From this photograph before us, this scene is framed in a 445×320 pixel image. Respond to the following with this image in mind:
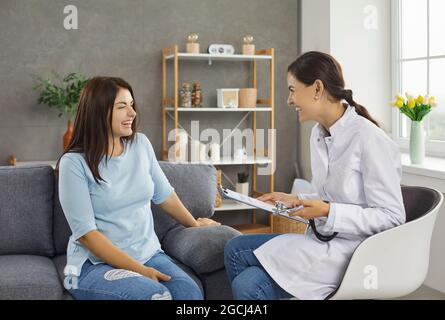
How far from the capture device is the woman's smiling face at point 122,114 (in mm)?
2447

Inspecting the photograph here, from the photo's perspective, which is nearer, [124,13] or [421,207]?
[421,207]

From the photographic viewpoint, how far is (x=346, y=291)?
212cm

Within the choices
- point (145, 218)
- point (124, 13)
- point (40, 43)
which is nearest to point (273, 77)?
point (124, 13)

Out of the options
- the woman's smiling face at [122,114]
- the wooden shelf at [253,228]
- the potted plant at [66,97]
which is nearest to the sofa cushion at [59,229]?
the woman's smiling face at [122,114]

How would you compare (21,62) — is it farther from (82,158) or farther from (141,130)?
(82,158)

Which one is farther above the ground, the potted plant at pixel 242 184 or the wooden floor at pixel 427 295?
the potted plant at pixel 242 184

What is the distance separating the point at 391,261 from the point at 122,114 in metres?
1.11

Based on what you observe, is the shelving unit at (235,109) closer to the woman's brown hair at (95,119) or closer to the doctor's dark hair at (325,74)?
the woman's brown hair at (95,119)

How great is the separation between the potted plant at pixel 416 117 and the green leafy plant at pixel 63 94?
207 cm

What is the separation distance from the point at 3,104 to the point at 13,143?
28 cm

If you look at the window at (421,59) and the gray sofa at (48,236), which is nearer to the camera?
the gray sofa at (48,236)

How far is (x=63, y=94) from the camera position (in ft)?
14.3

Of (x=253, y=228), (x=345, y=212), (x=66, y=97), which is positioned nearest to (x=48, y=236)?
(x=345, y=212)

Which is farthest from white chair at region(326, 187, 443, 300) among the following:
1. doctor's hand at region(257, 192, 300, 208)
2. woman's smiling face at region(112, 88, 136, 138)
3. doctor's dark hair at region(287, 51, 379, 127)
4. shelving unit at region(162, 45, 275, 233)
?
shelving unit at region(162, 45, 275, 233)
